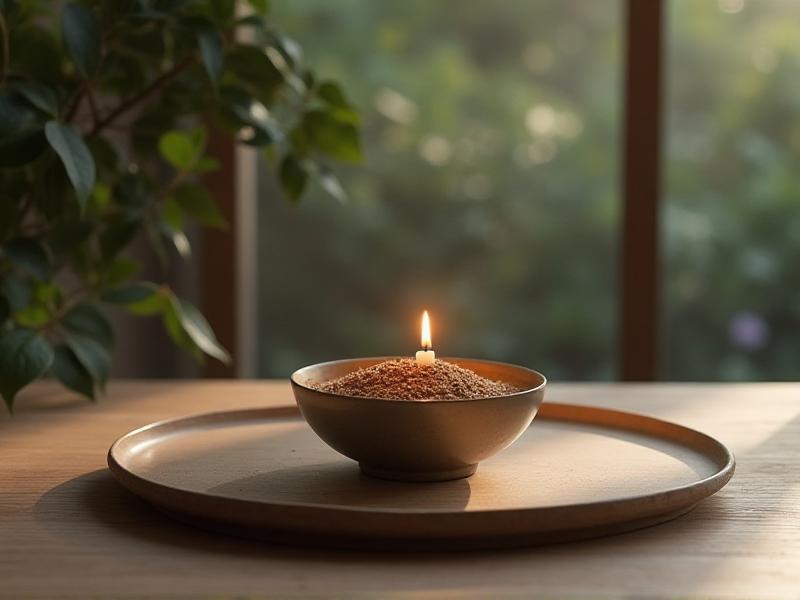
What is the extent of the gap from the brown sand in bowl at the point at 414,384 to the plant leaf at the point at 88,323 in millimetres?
464

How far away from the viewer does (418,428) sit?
683 millimetres

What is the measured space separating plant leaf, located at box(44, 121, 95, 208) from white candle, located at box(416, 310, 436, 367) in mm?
298

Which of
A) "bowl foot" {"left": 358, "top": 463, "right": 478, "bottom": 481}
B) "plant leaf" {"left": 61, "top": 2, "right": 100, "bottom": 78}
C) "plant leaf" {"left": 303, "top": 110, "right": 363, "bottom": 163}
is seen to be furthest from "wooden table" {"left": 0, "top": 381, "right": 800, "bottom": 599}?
"plant leaf" {"left": 303, "top": 110, "right": 363, "bottom": 163}

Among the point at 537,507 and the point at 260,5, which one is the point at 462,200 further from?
the point at 537,507

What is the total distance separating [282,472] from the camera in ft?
2.51

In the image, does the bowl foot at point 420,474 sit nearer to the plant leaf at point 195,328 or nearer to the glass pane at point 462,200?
the plant leaf at point 195,328

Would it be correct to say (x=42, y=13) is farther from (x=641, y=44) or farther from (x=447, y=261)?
(x=447, y=261)

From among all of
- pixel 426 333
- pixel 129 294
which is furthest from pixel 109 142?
pixel 426 333

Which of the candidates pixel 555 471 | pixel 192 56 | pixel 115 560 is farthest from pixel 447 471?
pixel 192 56

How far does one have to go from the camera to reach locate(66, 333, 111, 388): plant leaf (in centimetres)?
104

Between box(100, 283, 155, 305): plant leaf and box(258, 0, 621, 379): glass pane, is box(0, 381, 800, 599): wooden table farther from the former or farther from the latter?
box(258, 0, 621, 379): glass pane

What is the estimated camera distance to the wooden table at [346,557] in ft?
1.83

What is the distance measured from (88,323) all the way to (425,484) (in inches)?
21.9

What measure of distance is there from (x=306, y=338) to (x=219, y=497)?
3.35 m
